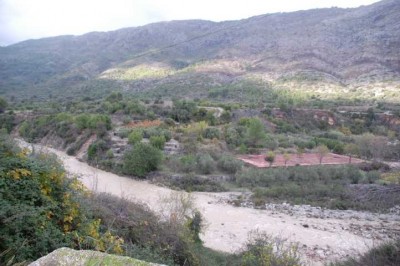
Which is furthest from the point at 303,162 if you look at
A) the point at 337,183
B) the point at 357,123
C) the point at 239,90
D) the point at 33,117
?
the point at 239,90

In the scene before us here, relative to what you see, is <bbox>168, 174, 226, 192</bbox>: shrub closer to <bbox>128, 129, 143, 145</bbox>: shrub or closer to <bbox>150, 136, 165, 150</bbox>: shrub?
<bbox>150, 136, 165, 150</bbox>: shrub

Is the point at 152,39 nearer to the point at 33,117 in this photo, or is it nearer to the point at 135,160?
the point at 33,117

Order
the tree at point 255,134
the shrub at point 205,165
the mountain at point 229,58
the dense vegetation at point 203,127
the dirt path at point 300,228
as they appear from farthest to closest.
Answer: the mountain at point 229,58 < the tree at point 255,134 < the shrub at point 205,165 < the dirt path at point 300,228 < the dense vegetation at point 203,127

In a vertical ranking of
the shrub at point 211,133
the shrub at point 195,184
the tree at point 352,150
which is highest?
the shrub at point 211,133

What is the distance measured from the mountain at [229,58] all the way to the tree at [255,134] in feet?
115

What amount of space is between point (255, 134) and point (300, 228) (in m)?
19.6

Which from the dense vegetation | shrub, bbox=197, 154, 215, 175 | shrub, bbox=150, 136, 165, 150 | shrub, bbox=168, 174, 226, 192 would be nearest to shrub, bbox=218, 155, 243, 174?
the dense vegetation

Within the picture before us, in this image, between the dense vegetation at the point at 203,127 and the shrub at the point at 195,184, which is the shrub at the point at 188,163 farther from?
the shrub at the point at 195,184

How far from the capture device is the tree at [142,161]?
28141 millimetres

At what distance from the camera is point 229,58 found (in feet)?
320

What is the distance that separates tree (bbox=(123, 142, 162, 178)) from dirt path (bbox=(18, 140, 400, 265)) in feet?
14.5

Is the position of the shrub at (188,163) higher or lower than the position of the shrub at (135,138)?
lower

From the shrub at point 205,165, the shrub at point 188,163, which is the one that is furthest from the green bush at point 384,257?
the shrub at point 188,163

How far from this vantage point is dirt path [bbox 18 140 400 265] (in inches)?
596
